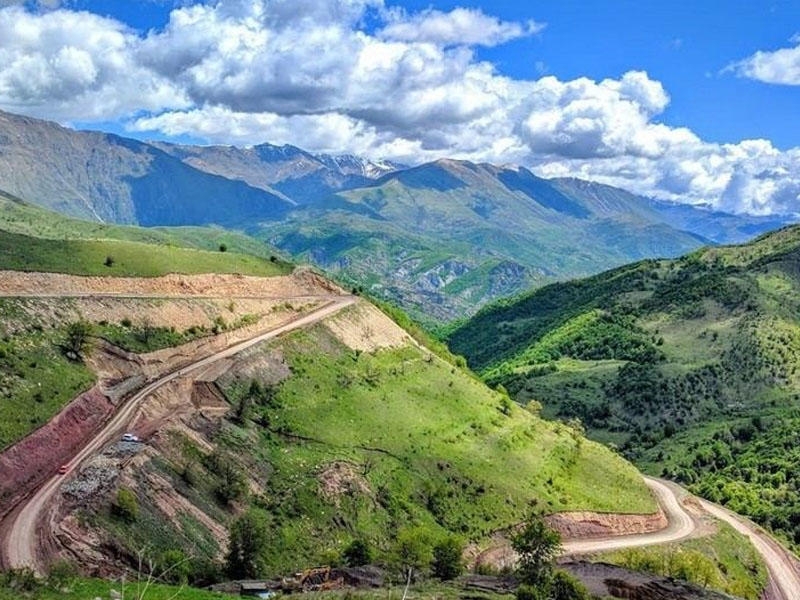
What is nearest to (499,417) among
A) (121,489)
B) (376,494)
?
(376,494)

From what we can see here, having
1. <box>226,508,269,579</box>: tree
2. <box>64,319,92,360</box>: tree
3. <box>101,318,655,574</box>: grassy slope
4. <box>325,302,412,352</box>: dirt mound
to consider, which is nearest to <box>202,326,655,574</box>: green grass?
<box>101,318,655,574</box>: grassy slope

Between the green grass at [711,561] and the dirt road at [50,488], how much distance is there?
5870 centimetres

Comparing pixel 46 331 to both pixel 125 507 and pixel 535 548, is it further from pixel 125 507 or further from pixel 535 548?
pixel 535 548

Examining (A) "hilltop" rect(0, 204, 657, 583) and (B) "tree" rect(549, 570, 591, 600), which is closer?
(B) "tree" rect(549, 570, 591, 600)

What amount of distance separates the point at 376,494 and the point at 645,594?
34.2m

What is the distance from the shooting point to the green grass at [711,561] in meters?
99.4

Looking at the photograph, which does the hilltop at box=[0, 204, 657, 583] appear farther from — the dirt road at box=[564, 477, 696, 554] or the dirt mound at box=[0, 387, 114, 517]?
the dirt road at box=[564, 477, 696, 554]

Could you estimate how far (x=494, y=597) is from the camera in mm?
61188

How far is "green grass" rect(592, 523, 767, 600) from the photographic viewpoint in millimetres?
99438

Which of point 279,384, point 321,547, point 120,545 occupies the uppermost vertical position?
point 279,384

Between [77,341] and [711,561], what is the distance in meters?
93.9

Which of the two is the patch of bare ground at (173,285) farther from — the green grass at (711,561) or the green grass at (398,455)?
the green grass at (711,561)

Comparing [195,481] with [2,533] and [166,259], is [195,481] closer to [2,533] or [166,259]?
[2,533]

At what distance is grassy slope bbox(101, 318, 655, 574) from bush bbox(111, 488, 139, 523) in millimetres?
1147
